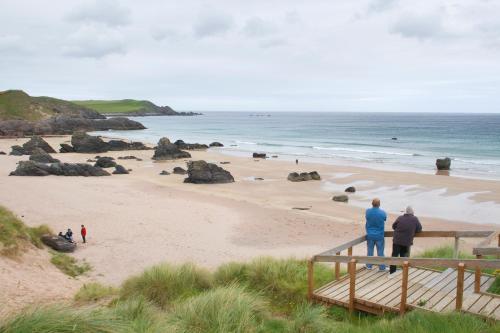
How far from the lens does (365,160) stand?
5206 cm

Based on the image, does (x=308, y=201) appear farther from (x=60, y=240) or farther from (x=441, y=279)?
(x=441, y=279)

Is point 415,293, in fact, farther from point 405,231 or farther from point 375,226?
point 375,226

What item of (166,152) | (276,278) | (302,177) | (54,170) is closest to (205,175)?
(302,177)

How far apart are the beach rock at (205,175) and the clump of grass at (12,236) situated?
1996 centimetres

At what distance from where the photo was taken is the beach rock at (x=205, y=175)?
113 feet

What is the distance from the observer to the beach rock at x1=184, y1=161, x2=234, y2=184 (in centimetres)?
3453

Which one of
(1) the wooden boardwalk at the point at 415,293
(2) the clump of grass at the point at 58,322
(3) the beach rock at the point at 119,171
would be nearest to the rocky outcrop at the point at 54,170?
(3) the beach rock at the point at 119,171

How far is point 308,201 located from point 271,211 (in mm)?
3945

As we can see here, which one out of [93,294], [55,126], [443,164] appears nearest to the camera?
[93,294]

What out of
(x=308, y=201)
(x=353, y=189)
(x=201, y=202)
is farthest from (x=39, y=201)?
(x=353, y=189)

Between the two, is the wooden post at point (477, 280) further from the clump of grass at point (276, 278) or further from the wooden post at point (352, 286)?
the clump of grass at point (276, 278)

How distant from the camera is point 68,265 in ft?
44.4

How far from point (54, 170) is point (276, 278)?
29656mm

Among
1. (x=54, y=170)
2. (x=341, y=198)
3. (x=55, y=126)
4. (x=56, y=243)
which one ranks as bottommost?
(x=341, y=198)
